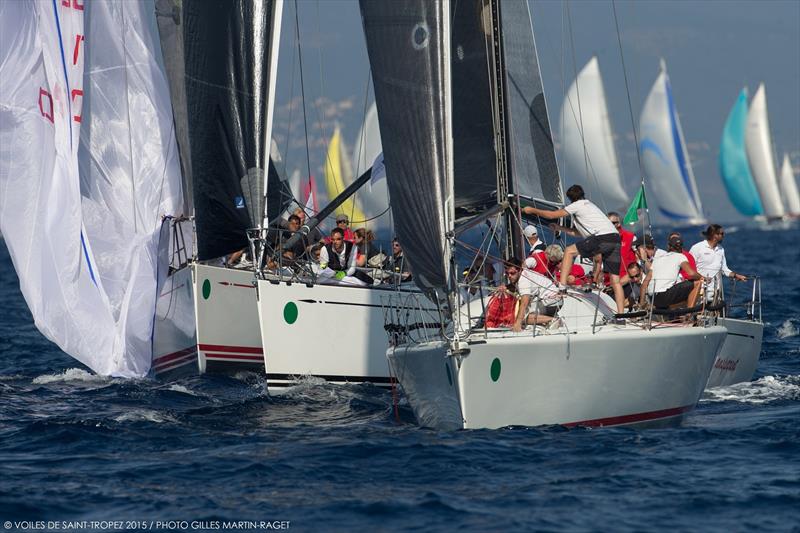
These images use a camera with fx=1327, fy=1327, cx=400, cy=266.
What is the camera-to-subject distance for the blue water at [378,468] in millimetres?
9250

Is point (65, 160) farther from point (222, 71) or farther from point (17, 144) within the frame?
point (222, 71)

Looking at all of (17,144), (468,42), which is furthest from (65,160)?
(468,42)

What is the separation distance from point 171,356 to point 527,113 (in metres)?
5.86

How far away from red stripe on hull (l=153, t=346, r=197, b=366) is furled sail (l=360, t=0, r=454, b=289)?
6.43 meters

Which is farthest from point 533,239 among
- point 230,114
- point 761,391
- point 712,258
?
point 230,114

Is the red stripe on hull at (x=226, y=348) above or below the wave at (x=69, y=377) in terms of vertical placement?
above

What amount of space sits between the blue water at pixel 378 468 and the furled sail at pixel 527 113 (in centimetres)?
316

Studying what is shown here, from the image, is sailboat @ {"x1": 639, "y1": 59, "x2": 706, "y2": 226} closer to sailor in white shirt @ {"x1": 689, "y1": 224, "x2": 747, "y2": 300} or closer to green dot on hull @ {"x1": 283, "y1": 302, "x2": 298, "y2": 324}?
sailor in white shirt @ {"x1": 689, "y1": 224, "x2": 747, "y2": 300}

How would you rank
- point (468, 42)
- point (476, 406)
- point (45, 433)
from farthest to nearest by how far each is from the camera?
point (468, 42) < point (45, 433) < point (476, 406)

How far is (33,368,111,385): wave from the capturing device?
17047 millimetres

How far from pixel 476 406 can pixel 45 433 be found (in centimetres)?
417

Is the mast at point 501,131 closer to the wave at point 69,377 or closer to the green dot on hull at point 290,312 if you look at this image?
the green dot on hull at point 290,312

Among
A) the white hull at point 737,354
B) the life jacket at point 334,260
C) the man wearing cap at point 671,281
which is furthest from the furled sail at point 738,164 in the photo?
the man wearing cap at point 671,281

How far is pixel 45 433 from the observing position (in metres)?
12.5
